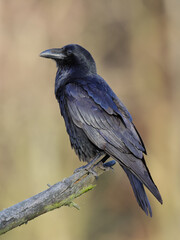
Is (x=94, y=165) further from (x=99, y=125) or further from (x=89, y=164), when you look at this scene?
(x=99, y=125)

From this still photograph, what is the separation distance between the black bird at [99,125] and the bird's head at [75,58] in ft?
0.21

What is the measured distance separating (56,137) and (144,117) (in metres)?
2.31

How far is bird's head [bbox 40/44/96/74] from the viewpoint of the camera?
6000 mm

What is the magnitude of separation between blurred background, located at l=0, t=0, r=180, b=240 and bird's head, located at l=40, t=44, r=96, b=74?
17.3 feet

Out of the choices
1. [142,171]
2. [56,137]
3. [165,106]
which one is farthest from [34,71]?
[142,171]

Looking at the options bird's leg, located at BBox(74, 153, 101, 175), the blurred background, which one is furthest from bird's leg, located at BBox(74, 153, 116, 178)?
the blurred background

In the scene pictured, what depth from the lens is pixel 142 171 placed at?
16.6ft

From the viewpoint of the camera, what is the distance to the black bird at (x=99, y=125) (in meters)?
5.19

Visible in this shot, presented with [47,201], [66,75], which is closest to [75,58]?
[66,75]

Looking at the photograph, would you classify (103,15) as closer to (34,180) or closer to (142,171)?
(34,180)

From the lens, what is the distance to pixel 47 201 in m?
4.55

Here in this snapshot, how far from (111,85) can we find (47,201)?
24.6 ft

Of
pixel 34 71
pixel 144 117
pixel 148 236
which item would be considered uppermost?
pixel 34 71

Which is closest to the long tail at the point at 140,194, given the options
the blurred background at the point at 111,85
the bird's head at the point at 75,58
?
the bird's head at the point at 75,58
